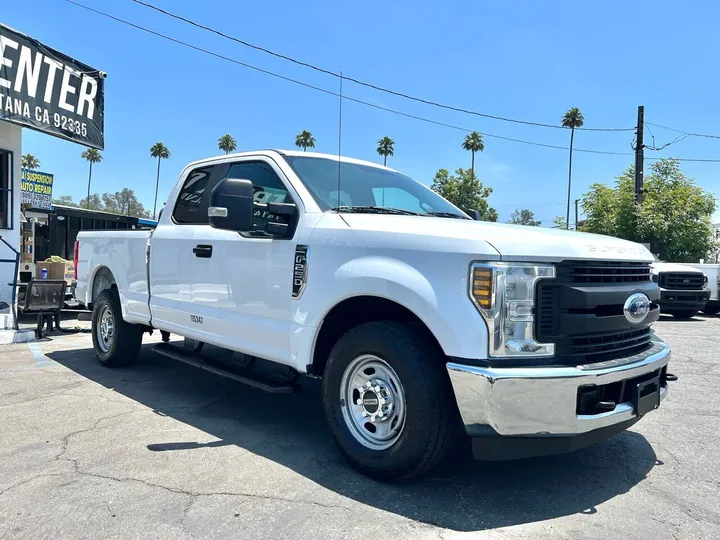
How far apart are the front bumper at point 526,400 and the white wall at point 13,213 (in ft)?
34.4

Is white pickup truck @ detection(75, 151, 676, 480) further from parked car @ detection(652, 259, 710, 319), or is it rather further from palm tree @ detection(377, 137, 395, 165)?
palm tree @ detection(377, 137, 395, 165)

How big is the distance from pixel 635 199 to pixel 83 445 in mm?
24589

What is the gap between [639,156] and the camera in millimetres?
23531

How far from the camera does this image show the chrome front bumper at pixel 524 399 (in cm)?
276

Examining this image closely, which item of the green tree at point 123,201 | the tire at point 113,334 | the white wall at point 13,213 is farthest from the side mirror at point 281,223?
the green tree at point 123,201

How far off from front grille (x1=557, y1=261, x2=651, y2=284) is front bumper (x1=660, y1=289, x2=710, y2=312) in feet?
37.5

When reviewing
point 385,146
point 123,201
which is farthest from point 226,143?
point 123,201

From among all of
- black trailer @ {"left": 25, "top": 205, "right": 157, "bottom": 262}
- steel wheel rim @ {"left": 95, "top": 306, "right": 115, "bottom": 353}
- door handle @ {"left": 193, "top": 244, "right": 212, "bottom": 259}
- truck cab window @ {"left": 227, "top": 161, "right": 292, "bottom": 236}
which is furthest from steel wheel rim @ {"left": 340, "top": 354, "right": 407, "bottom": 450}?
black trailer @ {"left": 25, "top": 205, "right": 157, "bottom": 262}

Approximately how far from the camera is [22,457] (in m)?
3.65

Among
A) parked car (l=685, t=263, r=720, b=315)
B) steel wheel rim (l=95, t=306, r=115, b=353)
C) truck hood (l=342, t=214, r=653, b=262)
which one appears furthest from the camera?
parked car (l=685, t=263, r=720, b=315)

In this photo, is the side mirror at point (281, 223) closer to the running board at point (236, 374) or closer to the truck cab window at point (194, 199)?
the running board at point (236, 374)

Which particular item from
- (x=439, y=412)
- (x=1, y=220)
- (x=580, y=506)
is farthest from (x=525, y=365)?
(x=1, y=220)

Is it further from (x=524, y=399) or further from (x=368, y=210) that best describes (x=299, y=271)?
(x=524, y=399)

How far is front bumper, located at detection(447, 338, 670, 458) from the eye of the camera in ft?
9.06
